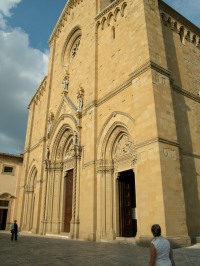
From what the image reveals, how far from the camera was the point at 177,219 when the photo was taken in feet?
26.8

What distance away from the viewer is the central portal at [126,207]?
1113 cm

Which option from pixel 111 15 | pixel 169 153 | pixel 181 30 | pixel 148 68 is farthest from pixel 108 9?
pixel 169 153

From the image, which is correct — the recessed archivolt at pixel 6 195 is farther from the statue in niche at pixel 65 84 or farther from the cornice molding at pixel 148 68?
the cornice molding at pixel 148 68

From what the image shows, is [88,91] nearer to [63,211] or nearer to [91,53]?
[91,53]

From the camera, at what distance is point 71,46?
1977cm

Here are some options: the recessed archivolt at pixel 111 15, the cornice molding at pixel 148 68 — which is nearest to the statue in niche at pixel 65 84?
the recessed archivolt at pixel 111 15

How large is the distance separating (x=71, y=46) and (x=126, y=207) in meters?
14.0

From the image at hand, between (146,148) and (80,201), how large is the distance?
17.4 feet

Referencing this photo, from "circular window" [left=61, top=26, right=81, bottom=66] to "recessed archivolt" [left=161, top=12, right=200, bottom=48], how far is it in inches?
301

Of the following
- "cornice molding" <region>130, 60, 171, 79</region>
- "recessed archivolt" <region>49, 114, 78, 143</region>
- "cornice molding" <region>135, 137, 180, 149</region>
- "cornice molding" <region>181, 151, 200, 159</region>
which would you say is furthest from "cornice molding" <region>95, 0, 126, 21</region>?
"cornice molding" <region>181, 151, 200, 159</region>

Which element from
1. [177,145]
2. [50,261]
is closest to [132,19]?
[177,145]

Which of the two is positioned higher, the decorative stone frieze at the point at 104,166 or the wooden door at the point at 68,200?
the decorative stone frieze at the point at 104,166

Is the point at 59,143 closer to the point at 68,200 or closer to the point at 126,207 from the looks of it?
the point at 68,200

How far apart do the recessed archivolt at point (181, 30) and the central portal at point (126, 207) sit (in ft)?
27.8
